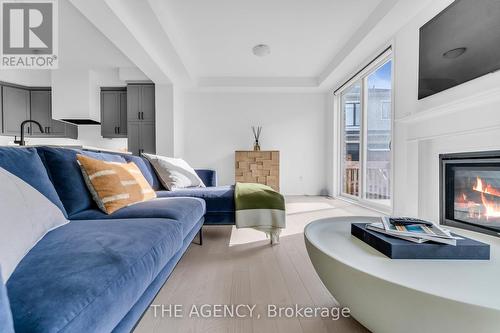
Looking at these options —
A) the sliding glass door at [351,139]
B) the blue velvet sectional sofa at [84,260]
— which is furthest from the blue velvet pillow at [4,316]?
the sliding glass door at [351,139]

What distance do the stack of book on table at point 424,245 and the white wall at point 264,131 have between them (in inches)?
181

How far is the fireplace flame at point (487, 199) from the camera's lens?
1707mm

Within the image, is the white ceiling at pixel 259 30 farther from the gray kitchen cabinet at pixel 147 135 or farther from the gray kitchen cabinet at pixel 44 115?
the gray kitchen cabinet at pixel 44 115

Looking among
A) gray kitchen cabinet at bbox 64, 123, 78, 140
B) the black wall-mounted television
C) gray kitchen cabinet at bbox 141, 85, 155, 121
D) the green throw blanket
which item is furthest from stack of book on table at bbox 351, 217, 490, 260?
gray kitchen cabinet at bbox 64, 123, 78, 140

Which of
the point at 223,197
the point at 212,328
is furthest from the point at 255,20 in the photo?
the point at 212,328

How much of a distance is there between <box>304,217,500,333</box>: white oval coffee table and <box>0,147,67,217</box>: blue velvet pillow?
1.27 metres

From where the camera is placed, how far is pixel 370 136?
3.95m

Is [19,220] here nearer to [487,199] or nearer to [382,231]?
[382,231]

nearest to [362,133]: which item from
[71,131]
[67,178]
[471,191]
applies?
[471,191]

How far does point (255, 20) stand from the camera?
323cm

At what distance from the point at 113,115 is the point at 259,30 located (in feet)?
12.3

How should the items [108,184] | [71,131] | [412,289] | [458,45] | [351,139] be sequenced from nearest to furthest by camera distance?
1. [412,289]
2. [108,184]
3. [458,45]
4. [351,139]
5. [71,131]

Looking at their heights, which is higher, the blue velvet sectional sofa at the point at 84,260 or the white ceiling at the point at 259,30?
the white ceiling at the point at 259,30

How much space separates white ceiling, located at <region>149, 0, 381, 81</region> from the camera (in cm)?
293
